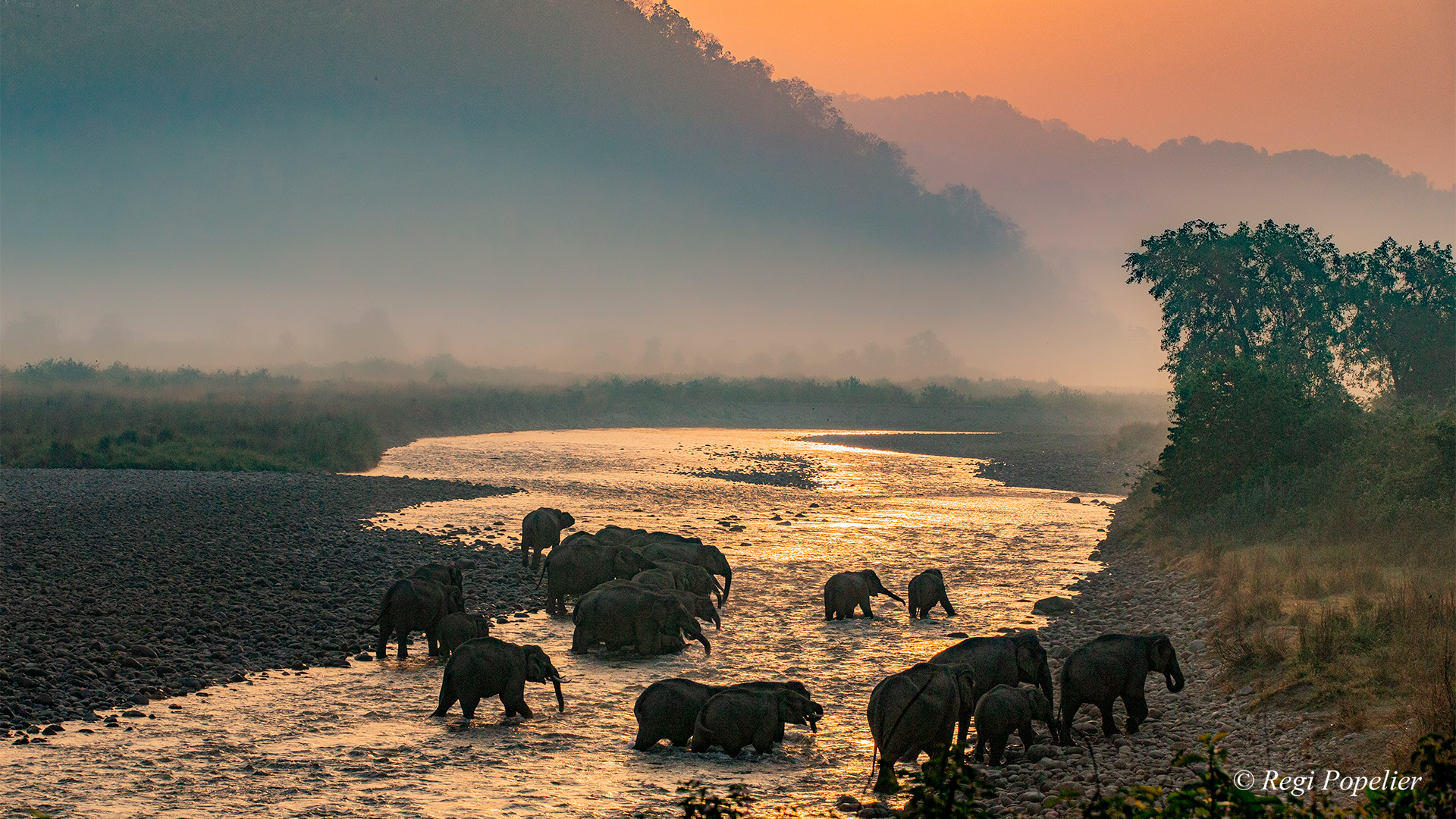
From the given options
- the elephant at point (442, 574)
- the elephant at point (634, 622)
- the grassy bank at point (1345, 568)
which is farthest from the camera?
the elephant at point (442, 574)

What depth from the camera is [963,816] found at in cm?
491

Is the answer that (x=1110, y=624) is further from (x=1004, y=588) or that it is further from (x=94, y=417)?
(x=94, y=417)

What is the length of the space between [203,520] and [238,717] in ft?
53.2

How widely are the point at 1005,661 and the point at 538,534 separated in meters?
12.5

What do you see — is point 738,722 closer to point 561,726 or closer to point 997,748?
point 561,726

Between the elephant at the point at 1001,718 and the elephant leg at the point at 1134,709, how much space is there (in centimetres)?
112

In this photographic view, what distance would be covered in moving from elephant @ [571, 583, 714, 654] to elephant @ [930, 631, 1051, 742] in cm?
426

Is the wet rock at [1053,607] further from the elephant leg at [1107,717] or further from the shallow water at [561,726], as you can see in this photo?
the elephant leg at [1107,717]

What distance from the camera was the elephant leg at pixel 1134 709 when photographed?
10.8m

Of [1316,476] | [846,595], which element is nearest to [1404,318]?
→ [1316,476]

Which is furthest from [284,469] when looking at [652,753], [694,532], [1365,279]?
[1365,279]

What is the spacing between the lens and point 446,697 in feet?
38.2

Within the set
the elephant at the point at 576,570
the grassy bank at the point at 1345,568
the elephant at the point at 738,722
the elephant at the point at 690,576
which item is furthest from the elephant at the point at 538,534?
the grassy bank at the point at 1345,568

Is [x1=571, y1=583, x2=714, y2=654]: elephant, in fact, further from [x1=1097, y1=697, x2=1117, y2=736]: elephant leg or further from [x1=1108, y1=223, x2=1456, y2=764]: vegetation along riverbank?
[x1=1108, y1=223, x2=1456, y2=764]: vegetation along riverbank
